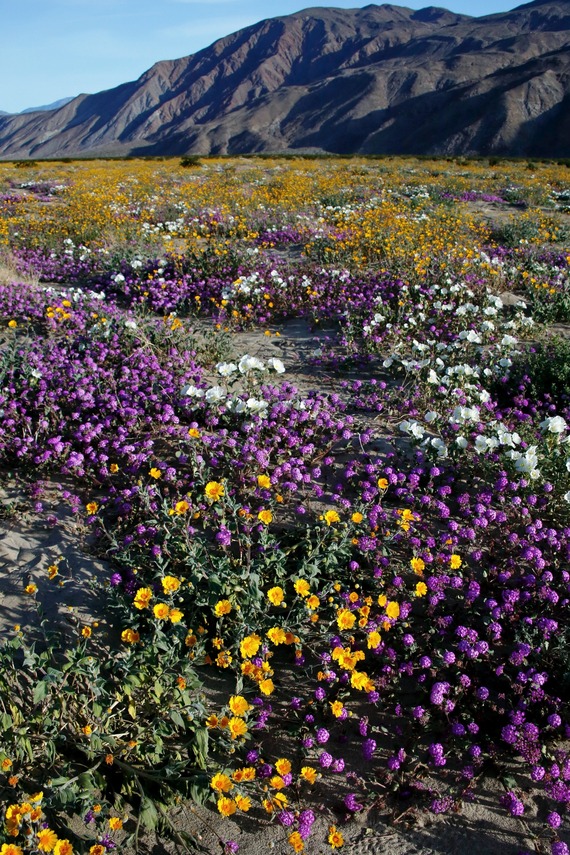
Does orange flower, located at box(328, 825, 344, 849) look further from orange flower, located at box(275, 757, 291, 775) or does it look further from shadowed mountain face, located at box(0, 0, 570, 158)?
shadowed mountain face, located at box(0, 0, 570, 158)

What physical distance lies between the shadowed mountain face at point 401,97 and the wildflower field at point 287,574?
82725 millimetres

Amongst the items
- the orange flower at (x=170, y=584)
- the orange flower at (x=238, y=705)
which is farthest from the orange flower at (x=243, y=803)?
the orange flower at (x=170, y=584)

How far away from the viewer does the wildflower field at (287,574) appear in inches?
96.7

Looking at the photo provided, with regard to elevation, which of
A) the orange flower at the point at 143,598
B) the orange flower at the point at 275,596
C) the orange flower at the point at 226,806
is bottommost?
the orange flower at the point at 226,806

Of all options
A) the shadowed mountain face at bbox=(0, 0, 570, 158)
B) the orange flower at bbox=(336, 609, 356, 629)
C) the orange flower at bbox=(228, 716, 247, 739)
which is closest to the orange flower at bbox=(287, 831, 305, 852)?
the orange flower at bbox=(228, 716, 247, 739)

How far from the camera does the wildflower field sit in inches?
96.7

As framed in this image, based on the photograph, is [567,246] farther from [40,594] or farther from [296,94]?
[296,94]

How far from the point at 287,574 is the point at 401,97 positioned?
132m

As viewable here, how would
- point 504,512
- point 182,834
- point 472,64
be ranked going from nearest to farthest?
point 182,834
point 504,512
point 472,64

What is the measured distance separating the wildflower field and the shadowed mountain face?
82725 millimetres

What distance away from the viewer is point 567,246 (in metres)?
10.9

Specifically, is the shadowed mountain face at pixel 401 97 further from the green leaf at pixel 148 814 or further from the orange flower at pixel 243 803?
the green leaf at pixel 148 814

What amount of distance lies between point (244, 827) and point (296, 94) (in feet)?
528

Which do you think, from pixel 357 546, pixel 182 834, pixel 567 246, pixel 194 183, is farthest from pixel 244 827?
pixel 194 183
